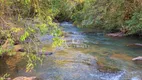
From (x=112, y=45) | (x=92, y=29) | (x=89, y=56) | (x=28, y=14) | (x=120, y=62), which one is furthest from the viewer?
(x=92, y=29)

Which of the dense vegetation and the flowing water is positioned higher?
the dense vegetation

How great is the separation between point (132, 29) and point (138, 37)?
1047 mm

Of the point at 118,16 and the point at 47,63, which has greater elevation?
the point at 118,16

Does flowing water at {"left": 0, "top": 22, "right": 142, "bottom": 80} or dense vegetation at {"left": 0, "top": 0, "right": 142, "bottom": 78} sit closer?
dense vegetation at {"left": 0, "top": 0, "right": 142, "bottom": 78}

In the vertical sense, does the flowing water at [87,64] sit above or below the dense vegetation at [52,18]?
below

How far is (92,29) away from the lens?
2189 cm

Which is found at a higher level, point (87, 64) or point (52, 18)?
point (52, 18)

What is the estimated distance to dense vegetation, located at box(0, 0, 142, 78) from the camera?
13.5ft

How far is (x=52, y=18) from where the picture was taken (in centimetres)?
507

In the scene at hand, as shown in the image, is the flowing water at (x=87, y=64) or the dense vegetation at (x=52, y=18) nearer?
the dense vegetation at (x=52, y=18)

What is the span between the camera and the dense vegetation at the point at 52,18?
162 inches

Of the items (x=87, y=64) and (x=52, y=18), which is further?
(x=87, y=64)

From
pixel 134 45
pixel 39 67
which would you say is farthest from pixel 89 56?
pixel 134 45

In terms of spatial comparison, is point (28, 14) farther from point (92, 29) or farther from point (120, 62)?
point (92, 29)
